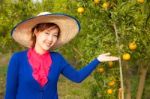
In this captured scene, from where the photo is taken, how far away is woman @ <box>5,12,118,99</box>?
2.66 meters

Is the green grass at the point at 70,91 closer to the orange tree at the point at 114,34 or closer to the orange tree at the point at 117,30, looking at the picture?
the orange tree at the point at 114,34

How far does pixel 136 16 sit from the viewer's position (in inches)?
119

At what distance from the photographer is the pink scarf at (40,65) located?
8.76ft

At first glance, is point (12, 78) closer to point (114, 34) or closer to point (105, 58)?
point (105, 58)

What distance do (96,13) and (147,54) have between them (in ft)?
2.35

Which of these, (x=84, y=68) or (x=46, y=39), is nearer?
(x=46, y=39)

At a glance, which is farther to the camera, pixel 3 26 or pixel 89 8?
pixel 3 26

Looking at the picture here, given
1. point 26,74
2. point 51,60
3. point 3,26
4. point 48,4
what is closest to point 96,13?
point 51,60

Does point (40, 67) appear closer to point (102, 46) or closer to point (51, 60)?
point (51, 60)

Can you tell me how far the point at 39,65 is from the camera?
2701mm

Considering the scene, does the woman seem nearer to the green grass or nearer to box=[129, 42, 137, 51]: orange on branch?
box=[129, 42, 137, 51]: orange on branch

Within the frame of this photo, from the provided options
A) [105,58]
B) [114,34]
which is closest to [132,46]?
[114,34]

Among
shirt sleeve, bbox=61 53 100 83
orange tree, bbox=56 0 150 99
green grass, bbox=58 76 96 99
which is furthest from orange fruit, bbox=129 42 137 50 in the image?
green grass, bbox=58 76 96 99

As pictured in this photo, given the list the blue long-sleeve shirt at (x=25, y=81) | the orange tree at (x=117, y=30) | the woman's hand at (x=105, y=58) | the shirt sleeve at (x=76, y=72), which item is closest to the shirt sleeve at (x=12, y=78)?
the blue long-sleeve shirt at (x=25, y=81)
